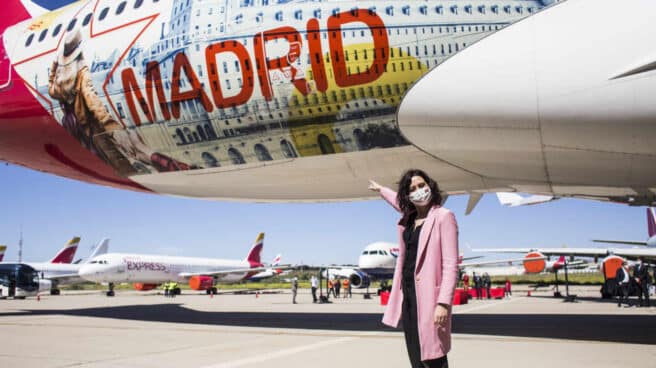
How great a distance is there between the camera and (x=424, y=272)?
332 centimetres

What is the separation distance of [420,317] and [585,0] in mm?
5558

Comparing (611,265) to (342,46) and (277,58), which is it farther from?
(277,58)

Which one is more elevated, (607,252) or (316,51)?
(316,51)

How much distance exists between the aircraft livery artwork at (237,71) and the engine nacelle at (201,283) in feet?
103

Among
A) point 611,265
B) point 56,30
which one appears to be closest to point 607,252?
point 611,265

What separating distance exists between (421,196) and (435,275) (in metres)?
0.53

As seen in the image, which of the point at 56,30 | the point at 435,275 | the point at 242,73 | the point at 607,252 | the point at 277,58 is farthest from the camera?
the point at 607,252

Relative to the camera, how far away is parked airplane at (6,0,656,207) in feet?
24.8

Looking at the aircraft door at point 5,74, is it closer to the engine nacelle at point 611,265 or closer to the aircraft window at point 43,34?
the aircraft window at point 43,34

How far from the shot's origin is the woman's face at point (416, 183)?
3580 millimetres

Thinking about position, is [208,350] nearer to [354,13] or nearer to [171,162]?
[171,162]

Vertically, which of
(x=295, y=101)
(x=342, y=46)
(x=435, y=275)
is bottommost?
(x=435, y=275)

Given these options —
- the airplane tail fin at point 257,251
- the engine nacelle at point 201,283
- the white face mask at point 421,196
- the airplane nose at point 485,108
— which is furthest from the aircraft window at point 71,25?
the airplane tail fin at point 257,251

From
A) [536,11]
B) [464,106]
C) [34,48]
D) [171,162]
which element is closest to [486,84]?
[464,106]
